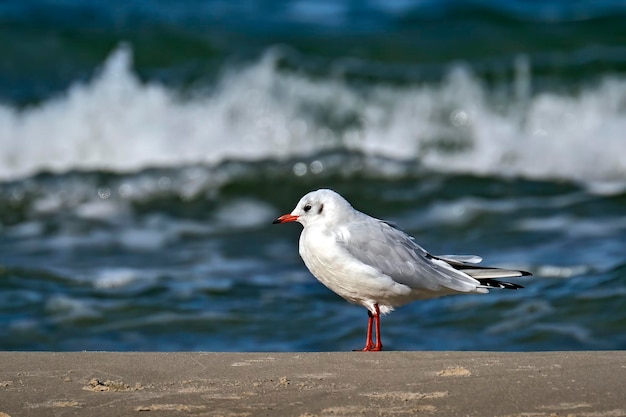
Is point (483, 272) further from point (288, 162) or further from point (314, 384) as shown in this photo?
point (288, 162)

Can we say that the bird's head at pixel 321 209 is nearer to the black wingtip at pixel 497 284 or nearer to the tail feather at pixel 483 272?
the tail feather at pixel 483 272

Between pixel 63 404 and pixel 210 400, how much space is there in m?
0.46

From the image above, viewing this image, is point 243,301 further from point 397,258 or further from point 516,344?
point 397,258

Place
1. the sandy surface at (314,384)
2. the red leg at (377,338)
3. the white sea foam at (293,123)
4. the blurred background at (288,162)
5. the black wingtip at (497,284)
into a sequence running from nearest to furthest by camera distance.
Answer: the sandy surface at (314,384)
the red leg at (377,338)
the black wingtip at (497,284)
the blurred background at (288,162)
the white sea foam at (293,123)

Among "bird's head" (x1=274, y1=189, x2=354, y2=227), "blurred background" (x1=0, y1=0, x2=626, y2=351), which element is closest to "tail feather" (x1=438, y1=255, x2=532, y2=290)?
"bird's head" (x1=274, y1=189, x2=354, y2=227)

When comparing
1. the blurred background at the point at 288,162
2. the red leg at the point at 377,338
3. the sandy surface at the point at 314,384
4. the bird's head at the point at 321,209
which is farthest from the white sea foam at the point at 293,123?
the sandy surface at the point at 314,384

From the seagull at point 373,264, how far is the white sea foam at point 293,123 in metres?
5.98

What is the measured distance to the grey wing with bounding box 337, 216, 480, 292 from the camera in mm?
4668

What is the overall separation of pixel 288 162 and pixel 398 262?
21.0 feet

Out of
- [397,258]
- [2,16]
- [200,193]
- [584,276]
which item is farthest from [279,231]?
[2,16]

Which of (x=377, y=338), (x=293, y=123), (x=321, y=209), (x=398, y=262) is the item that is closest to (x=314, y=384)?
(x=377, y=338)

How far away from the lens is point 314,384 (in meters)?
3.62

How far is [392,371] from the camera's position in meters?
3.84

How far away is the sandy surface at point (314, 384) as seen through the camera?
328cm
